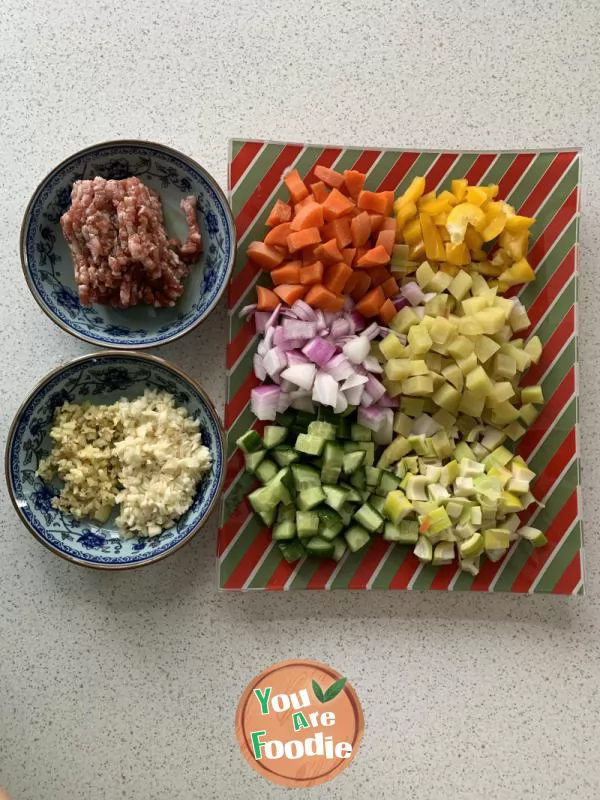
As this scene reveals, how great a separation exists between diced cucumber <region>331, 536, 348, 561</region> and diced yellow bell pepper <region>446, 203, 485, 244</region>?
0.69 meters

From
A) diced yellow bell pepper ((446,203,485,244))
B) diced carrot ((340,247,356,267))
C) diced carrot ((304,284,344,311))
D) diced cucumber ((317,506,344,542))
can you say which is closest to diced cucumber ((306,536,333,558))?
diced cucumber ((317,506,344,542))

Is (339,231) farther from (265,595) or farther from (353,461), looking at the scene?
(265,595)

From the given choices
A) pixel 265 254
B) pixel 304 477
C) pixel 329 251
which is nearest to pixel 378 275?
pixel 329 251

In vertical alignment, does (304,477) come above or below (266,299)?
below

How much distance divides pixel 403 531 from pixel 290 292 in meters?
0.57

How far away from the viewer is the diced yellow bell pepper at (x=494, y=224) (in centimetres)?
142

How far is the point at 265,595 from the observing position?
58.4 inches

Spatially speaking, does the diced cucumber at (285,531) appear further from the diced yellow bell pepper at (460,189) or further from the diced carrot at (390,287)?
the diced yellow bell pepper at (460,189)

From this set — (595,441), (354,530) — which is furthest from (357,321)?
(595,441)

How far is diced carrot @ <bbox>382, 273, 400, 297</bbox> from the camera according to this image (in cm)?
144

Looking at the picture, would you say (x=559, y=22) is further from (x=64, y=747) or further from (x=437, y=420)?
(x=64, y=747)

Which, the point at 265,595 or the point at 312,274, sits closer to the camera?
the point at 312,274

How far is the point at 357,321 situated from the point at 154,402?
477 mm

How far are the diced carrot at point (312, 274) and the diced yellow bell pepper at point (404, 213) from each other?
0.21 meters
